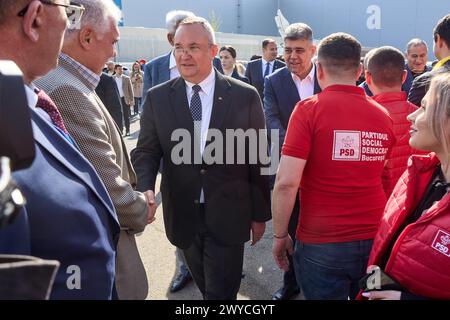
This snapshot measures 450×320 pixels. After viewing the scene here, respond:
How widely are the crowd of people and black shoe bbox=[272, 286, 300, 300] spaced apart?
0.02 metres

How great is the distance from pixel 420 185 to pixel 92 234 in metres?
1.22

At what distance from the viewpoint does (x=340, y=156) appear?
1897 millimetres

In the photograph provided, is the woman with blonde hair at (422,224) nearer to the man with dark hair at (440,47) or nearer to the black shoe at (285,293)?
the man with dark hair at (440,47)

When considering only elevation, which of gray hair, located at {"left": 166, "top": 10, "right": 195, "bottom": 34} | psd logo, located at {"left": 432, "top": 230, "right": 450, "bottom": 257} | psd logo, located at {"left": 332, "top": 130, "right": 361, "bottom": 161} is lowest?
psd logo, located at {"left": 432, "top": 230, "right": 450, "bottom": 257}

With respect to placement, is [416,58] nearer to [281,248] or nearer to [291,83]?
[291,83]

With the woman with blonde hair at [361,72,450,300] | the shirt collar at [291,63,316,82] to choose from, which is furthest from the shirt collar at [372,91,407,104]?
the shirt collar at [291,63,316,82]

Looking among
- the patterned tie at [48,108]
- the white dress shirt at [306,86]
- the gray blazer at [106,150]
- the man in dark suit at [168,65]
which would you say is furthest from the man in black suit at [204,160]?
the man in dark suit at [168,65]

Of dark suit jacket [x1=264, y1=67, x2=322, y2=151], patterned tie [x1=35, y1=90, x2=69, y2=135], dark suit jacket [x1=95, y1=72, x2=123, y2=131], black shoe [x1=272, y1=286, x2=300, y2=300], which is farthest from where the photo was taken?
dark suit jacket [x1=95, y1=72, x2=123, y2=131]

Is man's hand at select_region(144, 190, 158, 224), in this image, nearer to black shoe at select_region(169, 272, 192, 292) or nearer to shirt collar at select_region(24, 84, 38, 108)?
shirt collar at select_region(24, 84, 38, 108)

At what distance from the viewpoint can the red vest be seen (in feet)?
4.14

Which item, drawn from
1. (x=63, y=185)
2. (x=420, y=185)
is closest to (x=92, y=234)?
(x=63, y=185)

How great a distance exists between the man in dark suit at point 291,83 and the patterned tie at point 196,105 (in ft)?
3.16

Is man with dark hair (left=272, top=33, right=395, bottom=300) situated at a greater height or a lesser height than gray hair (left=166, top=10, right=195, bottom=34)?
lesser

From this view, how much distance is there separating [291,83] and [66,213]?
2.56 m
